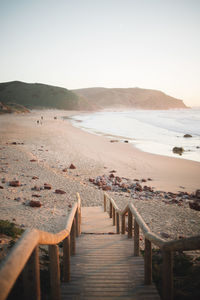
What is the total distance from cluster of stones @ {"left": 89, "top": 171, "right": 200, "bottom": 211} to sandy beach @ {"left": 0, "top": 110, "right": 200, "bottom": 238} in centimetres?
30

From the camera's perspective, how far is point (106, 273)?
8.91 ft

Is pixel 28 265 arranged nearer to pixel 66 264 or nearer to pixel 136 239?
pixel 66 264

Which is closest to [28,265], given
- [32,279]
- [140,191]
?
[32,279]

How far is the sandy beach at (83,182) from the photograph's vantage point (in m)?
6.47

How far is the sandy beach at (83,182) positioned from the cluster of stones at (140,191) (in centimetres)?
30

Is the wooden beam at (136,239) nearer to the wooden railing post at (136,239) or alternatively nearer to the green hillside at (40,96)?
the wooden railing post at (136,239)

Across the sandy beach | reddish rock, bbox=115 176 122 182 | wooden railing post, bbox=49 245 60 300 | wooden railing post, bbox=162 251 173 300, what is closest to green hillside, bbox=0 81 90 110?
the sandy beach

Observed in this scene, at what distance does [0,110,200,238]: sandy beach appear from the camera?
647cm

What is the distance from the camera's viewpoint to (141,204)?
8.21m

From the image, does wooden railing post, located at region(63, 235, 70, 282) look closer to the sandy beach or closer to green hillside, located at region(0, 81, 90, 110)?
the sandy beach

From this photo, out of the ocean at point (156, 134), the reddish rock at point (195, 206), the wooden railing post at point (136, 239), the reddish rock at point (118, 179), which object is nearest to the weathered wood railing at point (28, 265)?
the wooden railing post at point (136, 239)

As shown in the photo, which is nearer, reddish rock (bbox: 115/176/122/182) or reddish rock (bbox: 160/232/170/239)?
reddish rock (bbox: 160/232/170/239)

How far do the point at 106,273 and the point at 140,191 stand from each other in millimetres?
7528

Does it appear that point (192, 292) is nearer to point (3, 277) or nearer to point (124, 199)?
point (3, 277)
